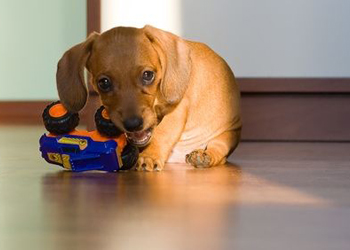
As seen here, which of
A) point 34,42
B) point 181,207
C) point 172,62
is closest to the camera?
point 181,207

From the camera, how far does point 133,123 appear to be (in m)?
1.83

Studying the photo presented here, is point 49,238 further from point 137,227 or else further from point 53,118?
point 53,118

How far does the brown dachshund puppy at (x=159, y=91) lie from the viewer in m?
1.90

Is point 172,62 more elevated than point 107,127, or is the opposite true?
point 172,62

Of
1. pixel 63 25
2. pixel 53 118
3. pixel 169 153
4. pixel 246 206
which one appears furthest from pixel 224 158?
pixel 63 25

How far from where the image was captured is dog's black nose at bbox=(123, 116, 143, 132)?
1.83 m

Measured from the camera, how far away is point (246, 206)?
1.49 m

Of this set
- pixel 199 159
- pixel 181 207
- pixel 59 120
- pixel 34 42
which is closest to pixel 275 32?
pixel 199 159

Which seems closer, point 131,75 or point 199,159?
point 131,75

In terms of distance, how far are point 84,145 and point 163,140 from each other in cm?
25

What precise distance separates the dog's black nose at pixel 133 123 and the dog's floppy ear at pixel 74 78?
0.63 ft

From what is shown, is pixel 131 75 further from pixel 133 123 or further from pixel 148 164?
pixel 148 164

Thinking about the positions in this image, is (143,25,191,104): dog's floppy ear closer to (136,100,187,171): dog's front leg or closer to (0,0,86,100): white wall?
(136,100,187,171): dog's front leg

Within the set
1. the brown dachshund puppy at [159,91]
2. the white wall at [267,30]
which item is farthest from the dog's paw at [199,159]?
the white wall at [267,30]
